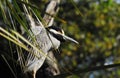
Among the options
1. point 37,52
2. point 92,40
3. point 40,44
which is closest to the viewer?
point 37,52

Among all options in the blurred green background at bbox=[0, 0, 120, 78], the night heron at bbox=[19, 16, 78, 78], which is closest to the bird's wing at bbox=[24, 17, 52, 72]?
the night heron at bbox=[19, 16, 78, 78]

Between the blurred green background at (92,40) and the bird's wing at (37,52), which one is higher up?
the bird's wing at (37,52)

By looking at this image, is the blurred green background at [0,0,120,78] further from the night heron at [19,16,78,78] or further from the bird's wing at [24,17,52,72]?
the bird's wing at [24,17,52,72]

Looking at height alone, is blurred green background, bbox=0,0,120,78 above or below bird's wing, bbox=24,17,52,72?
below

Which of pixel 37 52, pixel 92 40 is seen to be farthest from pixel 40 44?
pixel 92 40

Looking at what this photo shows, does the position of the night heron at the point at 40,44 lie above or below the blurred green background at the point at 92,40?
above

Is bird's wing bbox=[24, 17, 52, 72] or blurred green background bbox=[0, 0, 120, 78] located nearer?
bird's wing bbox=[24, 17, 52, 72]

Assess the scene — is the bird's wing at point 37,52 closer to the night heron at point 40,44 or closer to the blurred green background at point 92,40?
the night heron at point 40,44

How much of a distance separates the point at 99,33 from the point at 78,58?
2.34 feet

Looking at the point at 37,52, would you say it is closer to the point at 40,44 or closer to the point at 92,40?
the point at 40,44

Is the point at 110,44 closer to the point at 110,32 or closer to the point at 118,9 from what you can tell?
the point at 110,32

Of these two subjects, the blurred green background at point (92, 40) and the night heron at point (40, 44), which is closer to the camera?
the night heron at point (40, 44)

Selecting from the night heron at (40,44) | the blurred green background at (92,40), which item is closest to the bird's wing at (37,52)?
the night heron at (40,44)

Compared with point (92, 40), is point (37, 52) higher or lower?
higher
